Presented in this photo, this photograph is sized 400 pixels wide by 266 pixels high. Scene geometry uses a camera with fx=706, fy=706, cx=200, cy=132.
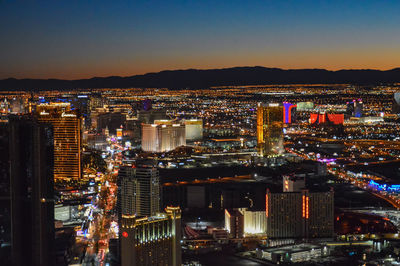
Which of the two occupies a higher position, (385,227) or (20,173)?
(20,173)

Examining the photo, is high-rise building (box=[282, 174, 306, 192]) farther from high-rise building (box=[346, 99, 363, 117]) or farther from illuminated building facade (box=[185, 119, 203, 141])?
high-rise building (box=[346, 99, 363, 117])

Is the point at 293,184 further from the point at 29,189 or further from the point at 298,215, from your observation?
the point at 29,189

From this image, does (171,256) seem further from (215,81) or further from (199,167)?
(215,81)

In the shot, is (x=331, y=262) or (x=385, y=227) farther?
(x=385, y=227)

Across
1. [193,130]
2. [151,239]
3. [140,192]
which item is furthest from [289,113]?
[151,239]

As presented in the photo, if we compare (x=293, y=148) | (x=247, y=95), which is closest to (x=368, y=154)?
(x=293, y=148)

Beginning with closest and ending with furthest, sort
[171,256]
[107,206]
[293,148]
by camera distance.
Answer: [171,256] → [107,206] → [293,148]

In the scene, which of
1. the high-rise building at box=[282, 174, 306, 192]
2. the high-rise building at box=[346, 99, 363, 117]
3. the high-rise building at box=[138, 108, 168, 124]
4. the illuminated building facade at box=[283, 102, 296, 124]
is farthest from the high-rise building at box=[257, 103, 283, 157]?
the high-rise building at box=[346, 99, 363, 117]
